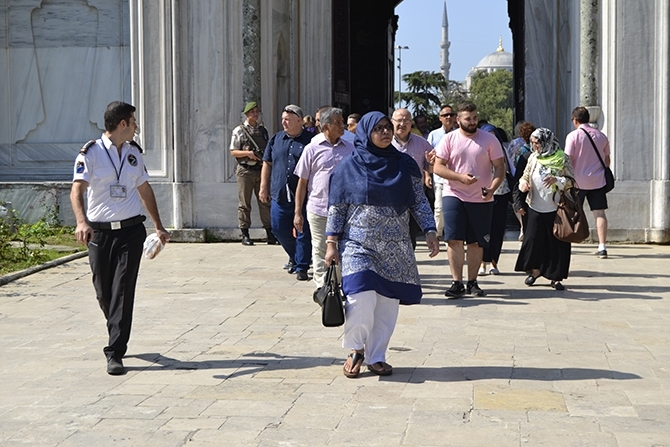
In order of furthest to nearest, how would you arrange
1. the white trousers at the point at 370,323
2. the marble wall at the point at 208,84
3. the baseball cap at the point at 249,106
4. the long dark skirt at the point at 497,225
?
the marble wall at the point at 208,84 → the baseball cap at the point at 249,106 → the long dark skirt at the point at 497,225 → the white trousers at the point at 370,323

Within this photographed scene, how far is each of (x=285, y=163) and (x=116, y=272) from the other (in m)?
3.86

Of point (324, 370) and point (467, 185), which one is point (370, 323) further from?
point (467, 185)

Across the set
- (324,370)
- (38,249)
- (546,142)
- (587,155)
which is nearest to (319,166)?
(546,142)

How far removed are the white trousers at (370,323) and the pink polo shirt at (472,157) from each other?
3026 millimetres

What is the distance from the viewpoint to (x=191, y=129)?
14383 millimetres

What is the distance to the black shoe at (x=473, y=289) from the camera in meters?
9.66

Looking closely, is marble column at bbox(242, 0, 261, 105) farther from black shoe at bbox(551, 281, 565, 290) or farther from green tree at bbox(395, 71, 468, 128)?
green tree at bbox(395, 71, 468, 128)

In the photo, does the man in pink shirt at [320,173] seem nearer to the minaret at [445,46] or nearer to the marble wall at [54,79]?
the marble wall at [54,79]

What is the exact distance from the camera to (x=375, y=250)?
6.59m

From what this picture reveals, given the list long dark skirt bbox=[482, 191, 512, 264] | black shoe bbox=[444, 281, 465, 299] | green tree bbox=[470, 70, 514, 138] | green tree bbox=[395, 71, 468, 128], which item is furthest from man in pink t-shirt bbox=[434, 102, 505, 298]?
green tree bbox=[470, 70, 514, 138]

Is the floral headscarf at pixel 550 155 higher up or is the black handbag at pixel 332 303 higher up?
the floral headscarf at pixel 550 155

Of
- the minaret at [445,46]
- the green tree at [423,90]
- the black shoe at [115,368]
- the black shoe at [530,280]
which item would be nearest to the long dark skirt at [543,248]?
the black shoe at [530,280]

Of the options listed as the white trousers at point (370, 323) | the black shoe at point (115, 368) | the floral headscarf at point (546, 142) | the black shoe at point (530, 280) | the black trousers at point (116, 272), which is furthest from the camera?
the black shoe at point (530, 280)

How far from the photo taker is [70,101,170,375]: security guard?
22.7 feet
